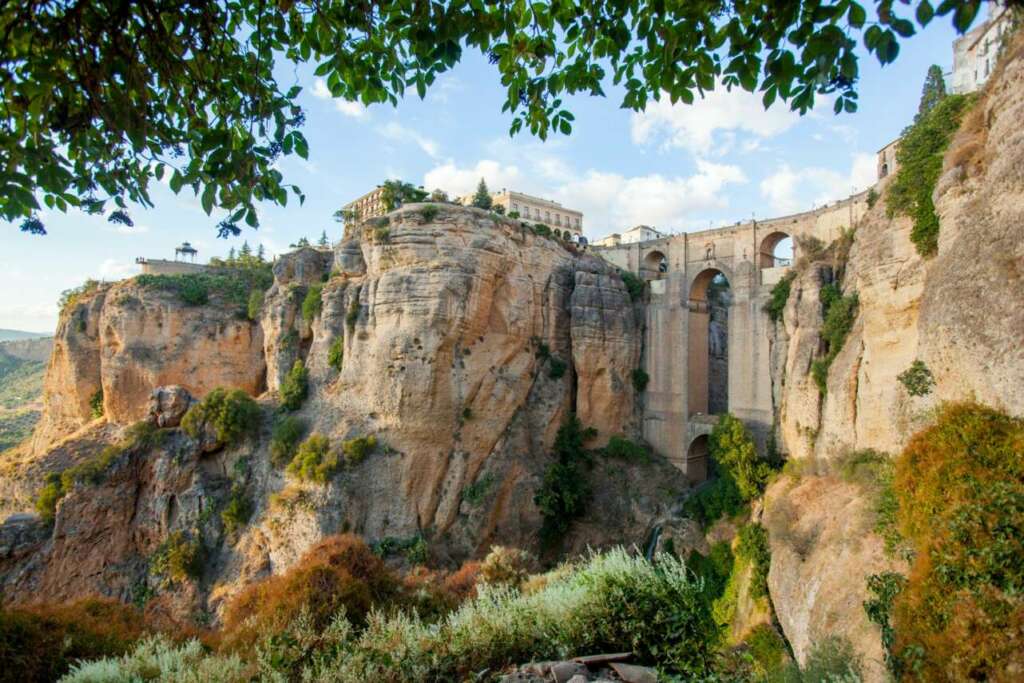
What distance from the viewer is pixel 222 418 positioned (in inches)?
757

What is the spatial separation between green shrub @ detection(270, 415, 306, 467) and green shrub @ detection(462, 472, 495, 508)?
6.12m

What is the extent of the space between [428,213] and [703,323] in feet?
42.4

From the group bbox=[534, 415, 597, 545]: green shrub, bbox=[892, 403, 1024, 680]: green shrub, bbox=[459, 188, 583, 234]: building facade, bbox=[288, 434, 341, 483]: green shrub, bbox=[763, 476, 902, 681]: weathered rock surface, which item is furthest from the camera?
bbox=[459, 188, 583, 234]: building facade

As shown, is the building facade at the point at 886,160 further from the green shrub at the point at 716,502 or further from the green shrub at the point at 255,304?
the green shrub at the point at 255,304

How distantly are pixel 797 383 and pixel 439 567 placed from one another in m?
13.0

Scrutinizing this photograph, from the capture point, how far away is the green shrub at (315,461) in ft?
57.7

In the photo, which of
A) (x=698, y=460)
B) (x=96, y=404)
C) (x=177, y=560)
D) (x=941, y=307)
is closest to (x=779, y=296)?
(x=698, y=460)

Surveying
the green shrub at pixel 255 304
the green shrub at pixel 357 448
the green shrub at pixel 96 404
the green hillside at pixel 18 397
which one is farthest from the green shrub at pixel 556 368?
the green hillside at pixel 18 397

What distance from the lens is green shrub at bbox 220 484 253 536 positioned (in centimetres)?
1792

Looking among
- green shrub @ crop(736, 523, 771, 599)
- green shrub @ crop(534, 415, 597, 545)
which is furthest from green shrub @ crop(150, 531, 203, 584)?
green shrub @ crop(736, 523, 771, 599)

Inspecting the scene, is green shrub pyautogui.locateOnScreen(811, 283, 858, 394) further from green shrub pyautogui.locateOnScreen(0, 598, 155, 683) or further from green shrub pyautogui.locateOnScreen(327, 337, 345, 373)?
green shrub pyautogui.locateOnScreen(0, 598, 155, 683)

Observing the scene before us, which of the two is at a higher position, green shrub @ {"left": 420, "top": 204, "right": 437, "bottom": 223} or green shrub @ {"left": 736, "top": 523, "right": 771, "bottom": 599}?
green shrub @ {"left": 420, "top": 204, "right": 437, "bottom": 223}

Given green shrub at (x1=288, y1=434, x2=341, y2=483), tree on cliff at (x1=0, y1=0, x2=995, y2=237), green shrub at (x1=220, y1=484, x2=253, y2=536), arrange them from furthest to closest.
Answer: green shrub at (x1=220, y1=484, x2=253, y2=536), green shrub at (x1=288, y1=434, x2=341, y2=483), tree on cliff at (x1=0, y1=0, x2=995, y2=237)

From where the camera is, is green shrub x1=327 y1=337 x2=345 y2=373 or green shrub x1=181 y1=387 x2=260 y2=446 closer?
green shrub x1=181 y1=387 x2=260 y2=446
